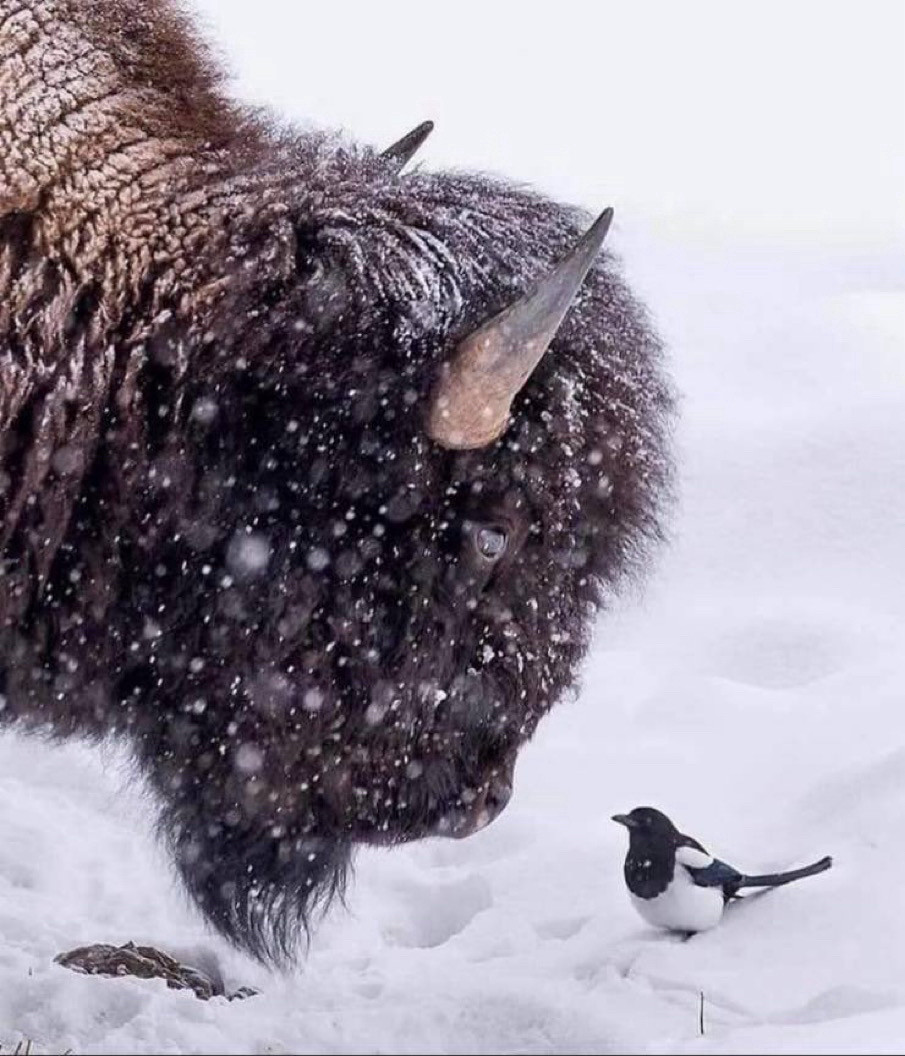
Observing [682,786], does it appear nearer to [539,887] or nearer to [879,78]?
[539,887]

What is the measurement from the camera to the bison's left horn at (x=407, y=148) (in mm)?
3397

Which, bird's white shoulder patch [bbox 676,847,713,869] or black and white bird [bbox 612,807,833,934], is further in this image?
bird's white shoulder patch [bbox 676,847,713,869]

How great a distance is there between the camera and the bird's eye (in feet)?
9.41

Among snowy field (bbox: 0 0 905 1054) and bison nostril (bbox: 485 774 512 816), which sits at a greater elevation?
bison nostril (bbox: 485 774 512 816)

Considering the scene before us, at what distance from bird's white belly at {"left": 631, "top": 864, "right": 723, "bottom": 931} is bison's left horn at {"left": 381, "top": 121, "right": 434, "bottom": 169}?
5.90 ft

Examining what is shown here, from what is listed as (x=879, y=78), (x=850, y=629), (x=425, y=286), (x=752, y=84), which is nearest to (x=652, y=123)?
(x=752, y=84)

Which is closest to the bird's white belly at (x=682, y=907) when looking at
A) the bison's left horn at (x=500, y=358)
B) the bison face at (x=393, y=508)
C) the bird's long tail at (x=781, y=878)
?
the bird's long tail at (x=781, y=878)

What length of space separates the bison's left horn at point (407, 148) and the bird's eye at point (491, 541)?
905 mm

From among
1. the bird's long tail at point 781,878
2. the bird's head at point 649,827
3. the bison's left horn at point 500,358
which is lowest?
the bird's long tail at point 781,878

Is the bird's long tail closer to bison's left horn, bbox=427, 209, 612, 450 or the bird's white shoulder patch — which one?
the bird's white shoulder patch

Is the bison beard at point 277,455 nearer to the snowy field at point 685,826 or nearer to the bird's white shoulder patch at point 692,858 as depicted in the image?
the snowy field at point 685,826

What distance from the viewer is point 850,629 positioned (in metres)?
5.73

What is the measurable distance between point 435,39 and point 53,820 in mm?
14330

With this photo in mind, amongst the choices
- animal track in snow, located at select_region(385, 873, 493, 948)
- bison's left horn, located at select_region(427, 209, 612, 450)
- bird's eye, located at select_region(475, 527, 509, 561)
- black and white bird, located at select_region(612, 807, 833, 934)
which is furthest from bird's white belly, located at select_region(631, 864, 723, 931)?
bison's left horn, located at select_region(427, 209, 612, 450)
